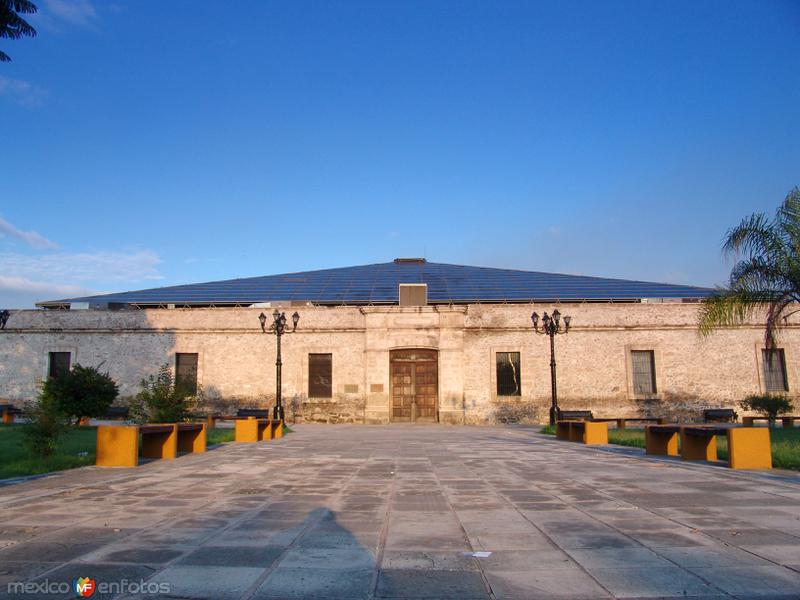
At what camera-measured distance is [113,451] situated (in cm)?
1019

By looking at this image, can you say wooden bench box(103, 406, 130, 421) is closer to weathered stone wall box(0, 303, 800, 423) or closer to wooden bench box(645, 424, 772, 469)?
weathered stone wall box(0, 303, 800, 423)

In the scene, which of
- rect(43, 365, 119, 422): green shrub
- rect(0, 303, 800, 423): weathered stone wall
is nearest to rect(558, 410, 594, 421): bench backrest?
rect(0, 303, 800, 423): weathered stone wall

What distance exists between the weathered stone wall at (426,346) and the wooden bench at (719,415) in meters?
0.89

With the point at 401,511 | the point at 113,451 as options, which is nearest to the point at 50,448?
the point at 113,451

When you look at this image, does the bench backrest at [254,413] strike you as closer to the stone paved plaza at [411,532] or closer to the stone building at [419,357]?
the stone building at [419,357]

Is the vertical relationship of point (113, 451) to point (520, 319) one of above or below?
below

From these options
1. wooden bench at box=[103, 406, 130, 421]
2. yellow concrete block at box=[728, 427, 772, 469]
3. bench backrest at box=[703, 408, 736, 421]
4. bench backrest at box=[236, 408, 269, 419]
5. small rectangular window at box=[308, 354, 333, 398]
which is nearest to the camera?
yellow concrete block at box=[728, 427, 772, 469]

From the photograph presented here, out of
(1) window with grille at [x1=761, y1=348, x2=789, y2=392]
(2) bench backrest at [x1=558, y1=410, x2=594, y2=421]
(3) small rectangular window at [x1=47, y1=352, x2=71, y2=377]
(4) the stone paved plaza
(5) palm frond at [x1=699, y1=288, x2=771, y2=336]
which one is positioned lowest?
(2) bench backrest at [x1=558, y1=410, x2=594, y2=421]

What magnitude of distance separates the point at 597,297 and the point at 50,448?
25576 mm

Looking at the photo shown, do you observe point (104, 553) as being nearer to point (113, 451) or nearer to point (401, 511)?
point (401, 511)

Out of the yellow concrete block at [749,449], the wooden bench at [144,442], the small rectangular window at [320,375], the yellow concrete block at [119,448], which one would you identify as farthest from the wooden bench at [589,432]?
the small rectangular window at [320,375]

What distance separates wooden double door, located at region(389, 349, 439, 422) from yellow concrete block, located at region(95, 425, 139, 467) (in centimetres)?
1757

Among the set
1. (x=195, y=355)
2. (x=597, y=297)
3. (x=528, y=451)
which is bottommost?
(x=528, y=451)

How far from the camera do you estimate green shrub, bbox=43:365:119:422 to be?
18.1 m
